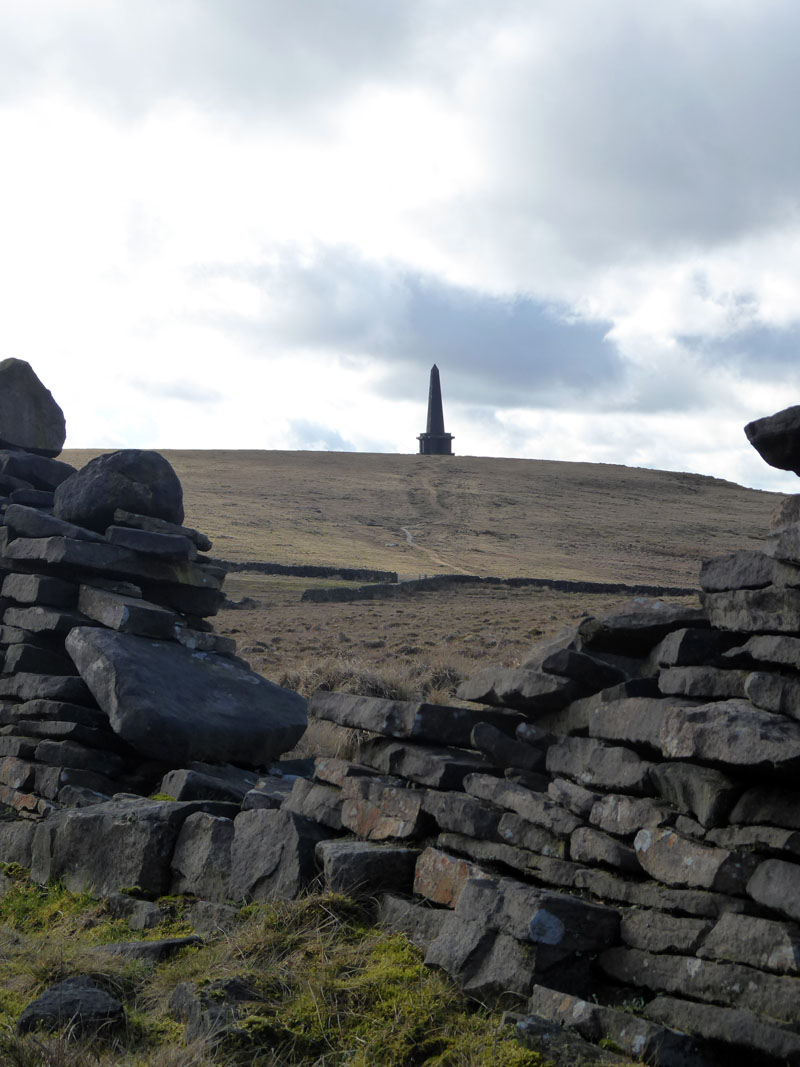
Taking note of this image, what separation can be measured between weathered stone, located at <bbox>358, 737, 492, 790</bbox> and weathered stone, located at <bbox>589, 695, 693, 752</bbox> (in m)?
1.17

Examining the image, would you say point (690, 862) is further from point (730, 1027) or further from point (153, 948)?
point (153, 948)

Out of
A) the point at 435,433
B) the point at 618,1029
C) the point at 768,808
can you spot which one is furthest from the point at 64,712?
the point at 435,433

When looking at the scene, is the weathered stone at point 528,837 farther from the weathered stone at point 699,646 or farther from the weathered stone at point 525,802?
the weathered stone at point 699,646

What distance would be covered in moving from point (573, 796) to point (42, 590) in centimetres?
780

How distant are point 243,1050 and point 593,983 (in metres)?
1.95

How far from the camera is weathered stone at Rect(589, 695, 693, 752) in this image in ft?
20.5

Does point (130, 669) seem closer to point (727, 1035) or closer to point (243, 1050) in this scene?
point (243, 1050)

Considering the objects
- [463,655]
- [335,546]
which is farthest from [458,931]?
[335,546]

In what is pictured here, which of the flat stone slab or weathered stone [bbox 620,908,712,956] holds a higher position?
the flat stone slab

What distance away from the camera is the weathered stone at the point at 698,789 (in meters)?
5.71

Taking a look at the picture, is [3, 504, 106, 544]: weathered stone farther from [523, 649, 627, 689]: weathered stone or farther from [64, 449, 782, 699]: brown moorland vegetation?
[523, 649, 627, 689]: weathered stone

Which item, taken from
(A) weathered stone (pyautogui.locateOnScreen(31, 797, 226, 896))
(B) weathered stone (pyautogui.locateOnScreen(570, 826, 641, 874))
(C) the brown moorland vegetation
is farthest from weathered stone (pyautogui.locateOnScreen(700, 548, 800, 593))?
(C) the brown moorland vegetation

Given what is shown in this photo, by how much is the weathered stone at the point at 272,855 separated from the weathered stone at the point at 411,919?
0.71 m

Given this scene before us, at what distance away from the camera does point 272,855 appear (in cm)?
782
